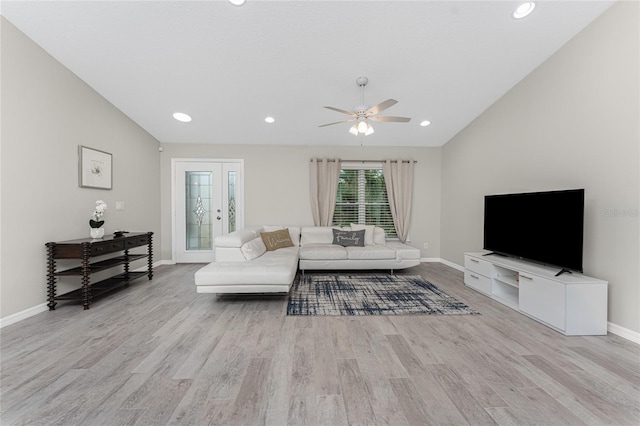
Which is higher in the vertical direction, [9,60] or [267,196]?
[9,60]

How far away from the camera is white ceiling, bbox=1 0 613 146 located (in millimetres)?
2516

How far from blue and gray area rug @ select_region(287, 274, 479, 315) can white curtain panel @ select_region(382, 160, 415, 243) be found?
1447 mm

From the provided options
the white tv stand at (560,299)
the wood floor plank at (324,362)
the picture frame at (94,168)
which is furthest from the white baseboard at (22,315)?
the white tv stand at (560,299)

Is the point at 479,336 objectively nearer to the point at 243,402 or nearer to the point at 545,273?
the point at 545,273

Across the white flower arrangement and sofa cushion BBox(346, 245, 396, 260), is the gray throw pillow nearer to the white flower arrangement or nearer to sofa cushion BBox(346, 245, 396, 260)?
sofa cushion BBox(346, 245, 396, 260)

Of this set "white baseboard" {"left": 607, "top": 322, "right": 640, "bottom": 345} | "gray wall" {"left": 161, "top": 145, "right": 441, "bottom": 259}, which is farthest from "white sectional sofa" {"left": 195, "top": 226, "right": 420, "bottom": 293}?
"white baseboard" {"left": 607, "top": 322, "right": 640, "bottom": 345}

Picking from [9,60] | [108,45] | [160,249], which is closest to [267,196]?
[160,249]

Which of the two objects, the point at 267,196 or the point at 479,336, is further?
the point at 267,196

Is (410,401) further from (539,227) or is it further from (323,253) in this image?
(323,253)

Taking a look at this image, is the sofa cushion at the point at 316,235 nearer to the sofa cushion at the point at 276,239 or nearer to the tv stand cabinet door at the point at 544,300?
the sofa cushion at the point at 276,239

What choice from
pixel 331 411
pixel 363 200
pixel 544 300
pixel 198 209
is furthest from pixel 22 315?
pixel 544 300

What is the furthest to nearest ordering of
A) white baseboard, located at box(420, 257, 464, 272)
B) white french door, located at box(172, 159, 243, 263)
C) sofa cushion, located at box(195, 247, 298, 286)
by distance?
white french door, located at box(172, 159, 243, 263) < white baseboard, located at box(420, 257, 464, 272) < sofa cushion, located at box(195, 247, 298, 286)

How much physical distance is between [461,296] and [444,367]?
70.4 inches

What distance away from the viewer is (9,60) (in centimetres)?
260
